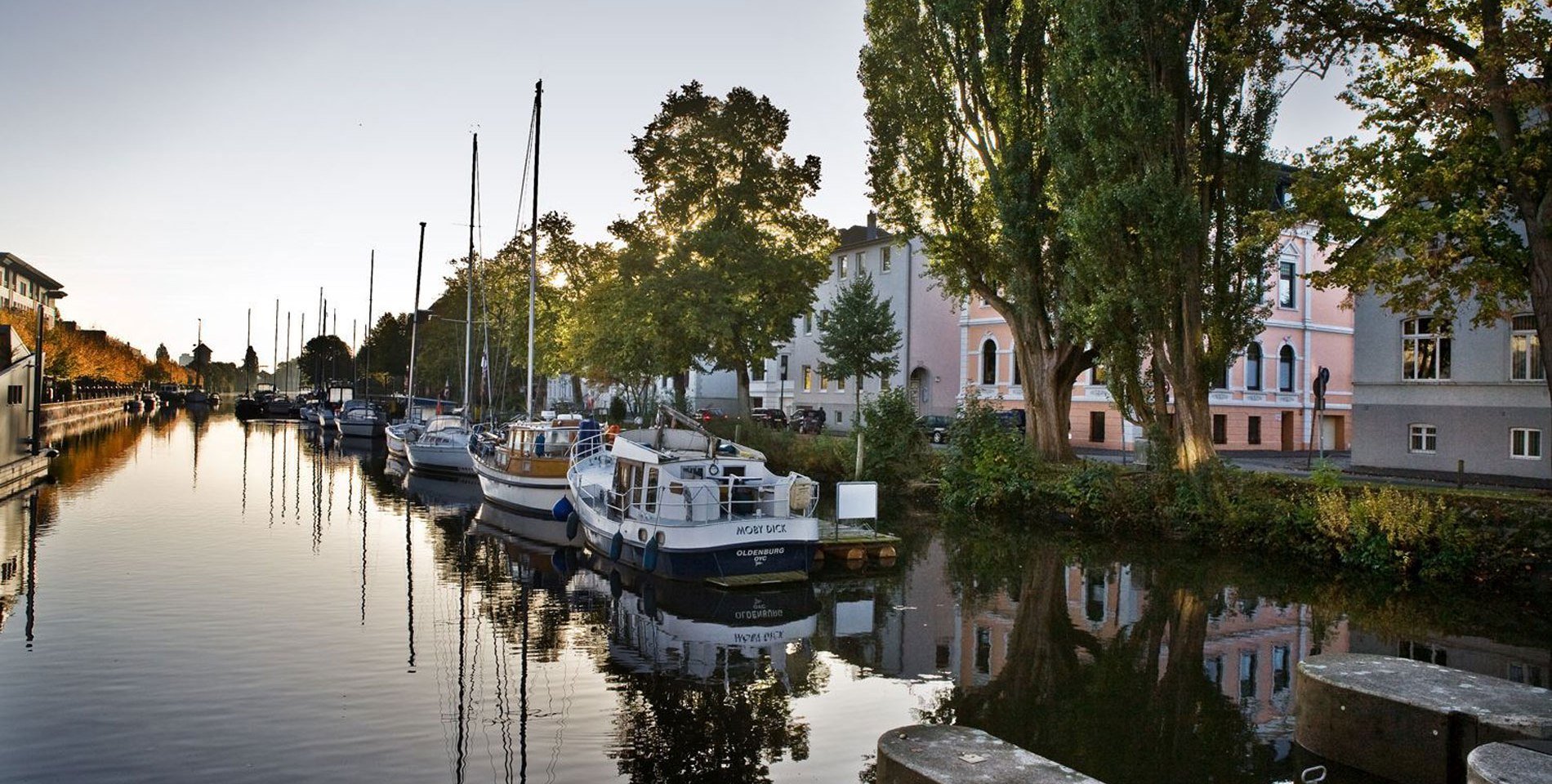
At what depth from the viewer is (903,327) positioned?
193ft

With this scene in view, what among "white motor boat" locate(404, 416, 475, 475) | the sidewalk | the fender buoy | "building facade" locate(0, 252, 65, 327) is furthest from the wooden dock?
"building facade" locate(0, 252, 65, 327)

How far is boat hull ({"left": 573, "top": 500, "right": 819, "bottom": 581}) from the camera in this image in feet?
64.6

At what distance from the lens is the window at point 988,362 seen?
168 feet

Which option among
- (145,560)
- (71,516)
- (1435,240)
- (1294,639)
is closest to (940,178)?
(1435,240)

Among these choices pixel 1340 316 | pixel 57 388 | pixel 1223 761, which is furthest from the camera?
pixel 57 388

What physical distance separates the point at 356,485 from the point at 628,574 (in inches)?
862

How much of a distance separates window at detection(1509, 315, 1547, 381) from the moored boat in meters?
20.5

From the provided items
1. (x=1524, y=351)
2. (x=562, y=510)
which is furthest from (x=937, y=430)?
→ (x=562, y=510)

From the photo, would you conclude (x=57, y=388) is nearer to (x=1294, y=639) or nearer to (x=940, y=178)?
(x=940, y=178)

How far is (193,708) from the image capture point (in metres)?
11.9

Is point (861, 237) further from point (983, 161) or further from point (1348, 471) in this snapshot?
point (1348, 471)

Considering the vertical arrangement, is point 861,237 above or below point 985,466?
above

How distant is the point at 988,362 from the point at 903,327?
835 centimetres

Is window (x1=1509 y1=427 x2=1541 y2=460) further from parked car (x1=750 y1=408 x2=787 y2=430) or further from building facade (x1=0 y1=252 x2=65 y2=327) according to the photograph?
building facade (x1=0 y1=252 x2=65 y2=327)
